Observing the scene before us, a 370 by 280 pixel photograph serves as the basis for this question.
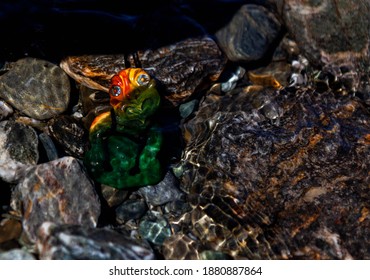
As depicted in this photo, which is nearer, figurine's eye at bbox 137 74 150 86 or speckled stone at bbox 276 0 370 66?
figurine's eye at bbox 137 74 150 86

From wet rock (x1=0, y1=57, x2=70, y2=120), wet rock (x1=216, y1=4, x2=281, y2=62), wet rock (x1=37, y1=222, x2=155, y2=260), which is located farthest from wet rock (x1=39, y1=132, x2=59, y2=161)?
wet rock (x1=216, y1=4, x2=281, y2=62)

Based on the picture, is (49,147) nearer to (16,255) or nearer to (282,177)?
(16,255)

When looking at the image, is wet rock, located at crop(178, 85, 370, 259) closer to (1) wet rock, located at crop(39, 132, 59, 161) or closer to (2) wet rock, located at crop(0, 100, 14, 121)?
(1) wet rock, located at crop(39, 132, 59, 161)

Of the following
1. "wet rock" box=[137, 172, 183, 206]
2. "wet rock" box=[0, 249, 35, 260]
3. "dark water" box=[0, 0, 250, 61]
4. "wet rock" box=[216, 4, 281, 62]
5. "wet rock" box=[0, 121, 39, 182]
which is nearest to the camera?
"wet rock" box=[0, 249, 35, 260]

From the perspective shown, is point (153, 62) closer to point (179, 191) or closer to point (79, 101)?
point (79, 101)

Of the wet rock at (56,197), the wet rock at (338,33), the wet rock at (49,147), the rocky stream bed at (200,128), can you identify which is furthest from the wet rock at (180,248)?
the wet rock at (338,33)

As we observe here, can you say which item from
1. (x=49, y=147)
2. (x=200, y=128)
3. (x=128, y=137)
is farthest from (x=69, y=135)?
(x=200, y=128)

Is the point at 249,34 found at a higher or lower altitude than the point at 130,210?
higher

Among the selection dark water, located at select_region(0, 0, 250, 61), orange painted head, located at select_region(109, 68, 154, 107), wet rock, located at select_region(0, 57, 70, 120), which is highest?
dark water, located at select_region(0, 0, 250, 61)
